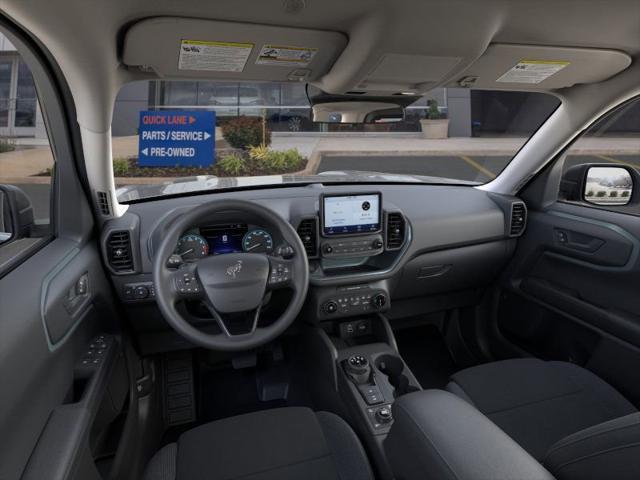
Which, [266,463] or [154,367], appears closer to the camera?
[266,463]

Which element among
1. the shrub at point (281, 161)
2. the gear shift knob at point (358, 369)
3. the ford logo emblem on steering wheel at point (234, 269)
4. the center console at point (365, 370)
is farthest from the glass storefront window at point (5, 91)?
the gear shift knob at point (358, 369)

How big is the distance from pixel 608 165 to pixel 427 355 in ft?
5.69

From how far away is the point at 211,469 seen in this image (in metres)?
1.69

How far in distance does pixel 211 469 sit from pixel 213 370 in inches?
52.2

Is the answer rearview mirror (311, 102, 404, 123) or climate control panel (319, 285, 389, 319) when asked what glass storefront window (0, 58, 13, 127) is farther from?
climate control panel (319, 285, 389, 319)

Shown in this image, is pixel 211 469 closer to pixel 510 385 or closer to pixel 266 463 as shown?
pixel 266 463

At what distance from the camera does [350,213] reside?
2.48 meters

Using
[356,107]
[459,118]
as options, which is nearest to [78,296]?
[356,107]

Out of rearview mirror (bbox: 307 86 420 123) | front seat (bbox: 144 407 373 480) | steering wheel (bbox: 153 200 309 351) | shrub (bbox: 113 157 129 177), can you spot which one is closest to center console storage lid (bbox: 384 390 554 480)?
front seat (bbox: 144 407 373 480)

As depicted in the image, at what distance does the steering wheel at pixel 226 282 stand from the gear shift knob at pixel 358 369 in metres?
0.65

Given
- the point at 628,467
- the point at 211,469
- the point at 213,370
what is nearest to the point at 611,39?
the point at 628,467

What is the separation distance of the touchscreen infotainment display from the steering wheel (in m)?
0.49

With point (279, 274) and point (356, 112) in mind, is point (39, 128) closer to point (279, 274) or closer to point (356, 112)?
point (279, 274)

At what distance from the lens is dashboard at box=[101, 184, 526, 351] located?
2.17 m
